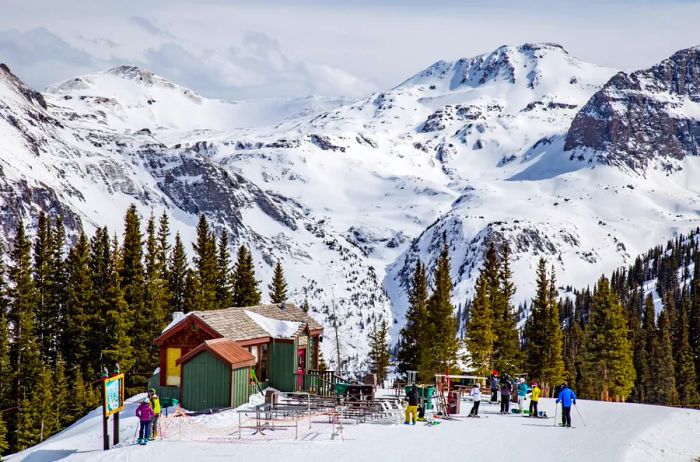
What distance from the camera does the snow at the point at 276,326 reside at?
4897cm

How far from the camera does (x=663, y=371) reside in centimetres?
9250

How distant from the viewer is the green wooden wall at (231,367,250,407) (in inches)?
1625

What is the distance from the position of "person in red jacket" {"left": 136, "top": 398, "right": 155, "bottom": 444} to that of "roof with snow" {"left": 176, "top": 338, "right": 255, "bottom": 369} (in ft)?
26.6

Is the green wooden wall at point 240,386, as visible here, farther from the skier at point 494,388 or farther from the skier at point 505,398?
the skier at point 494,388

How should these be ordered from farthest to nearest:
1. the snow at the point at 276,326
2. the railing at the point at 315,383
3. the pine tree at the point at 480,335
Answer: the pine tree at the point at 480,335, the snow at the point at 276,326, the railing at the point at 315,383

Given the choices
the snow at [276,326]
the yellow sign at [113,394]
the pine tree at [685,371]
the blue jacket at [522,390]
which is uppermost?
the snow at [276,326]

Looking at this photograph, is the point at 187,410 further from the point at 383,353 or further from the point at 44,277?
the point at 383,353

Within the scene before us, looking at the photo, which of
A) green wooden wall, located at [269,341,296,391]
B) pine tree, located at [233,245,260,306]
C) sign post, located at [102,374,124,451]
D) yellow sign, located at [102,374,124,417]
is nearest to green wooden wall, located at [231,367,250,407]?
green wooden wall, located at [269,341,296,391]

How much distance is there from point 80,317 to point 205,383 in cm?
2904

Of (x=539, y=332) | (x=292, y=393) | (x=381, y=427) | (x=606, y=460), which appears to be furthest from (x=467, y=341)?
(x=606, y=460)

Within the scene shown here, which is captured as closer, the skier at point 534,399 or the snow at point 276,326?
the skier at point 534,399

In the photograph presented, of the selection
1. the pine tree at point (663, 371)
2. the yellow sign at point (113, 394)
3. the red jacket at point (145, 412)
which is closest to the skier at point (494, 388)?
the red jacket at point (145, 412)

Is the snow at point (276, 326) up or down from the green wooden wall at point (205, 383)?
up

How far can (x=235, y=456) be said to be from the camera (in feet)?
98.6
